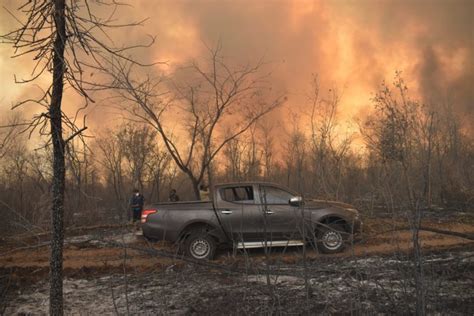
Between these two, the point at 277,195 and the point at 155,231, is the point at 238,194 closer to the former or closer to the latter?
the point at 277,195

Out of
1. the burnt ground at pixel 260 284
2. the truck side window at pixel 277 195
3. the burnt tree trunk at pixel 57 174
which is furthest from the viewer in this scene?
the truck side window at pixel 277 195

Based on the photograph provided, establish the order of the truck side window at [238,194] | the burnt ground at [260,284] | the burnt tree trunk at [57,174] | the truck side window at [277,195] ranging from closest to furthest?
the burnt tree trunk at [57,174]
the burnt ground at [260,284]
the truck side window at [277,195]
the truck side window at [238,194]

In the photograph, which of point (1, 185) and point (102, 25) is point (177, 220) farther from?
point (1, 185)

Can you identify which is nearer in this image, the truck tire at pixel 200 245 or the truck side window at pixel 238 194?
the truck tire at pixel 200 245

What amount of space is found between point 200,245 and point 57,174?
5673mm

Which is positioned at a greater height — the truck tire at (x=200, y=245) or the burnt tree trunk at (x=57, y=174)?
the burnt tree trunk at (x=57, y=174)

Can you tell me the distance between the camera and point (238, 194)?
9.88 meters

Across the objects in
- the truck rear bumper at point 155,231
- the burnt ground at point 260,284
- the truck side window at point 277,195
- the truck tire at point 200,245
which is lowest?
Result: the burnt ground at point 260,284

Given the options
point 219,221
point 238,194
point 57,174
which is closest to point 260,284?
point 219,221

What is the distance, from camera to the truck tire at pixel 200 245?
30.7 ft

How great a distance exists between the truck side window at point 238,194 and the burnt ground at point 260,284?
139 centimetres

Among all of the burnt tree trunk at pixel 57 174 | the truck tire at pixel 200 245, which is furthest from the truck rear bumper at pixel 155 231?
the burnt tree trunk at pixel 57 174

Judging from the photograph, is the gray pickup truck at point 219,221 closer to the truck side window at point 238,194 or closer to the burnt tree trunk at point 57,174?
the truck side window at point 238,194

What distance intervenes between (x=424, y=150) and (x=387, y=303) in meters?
2.13
